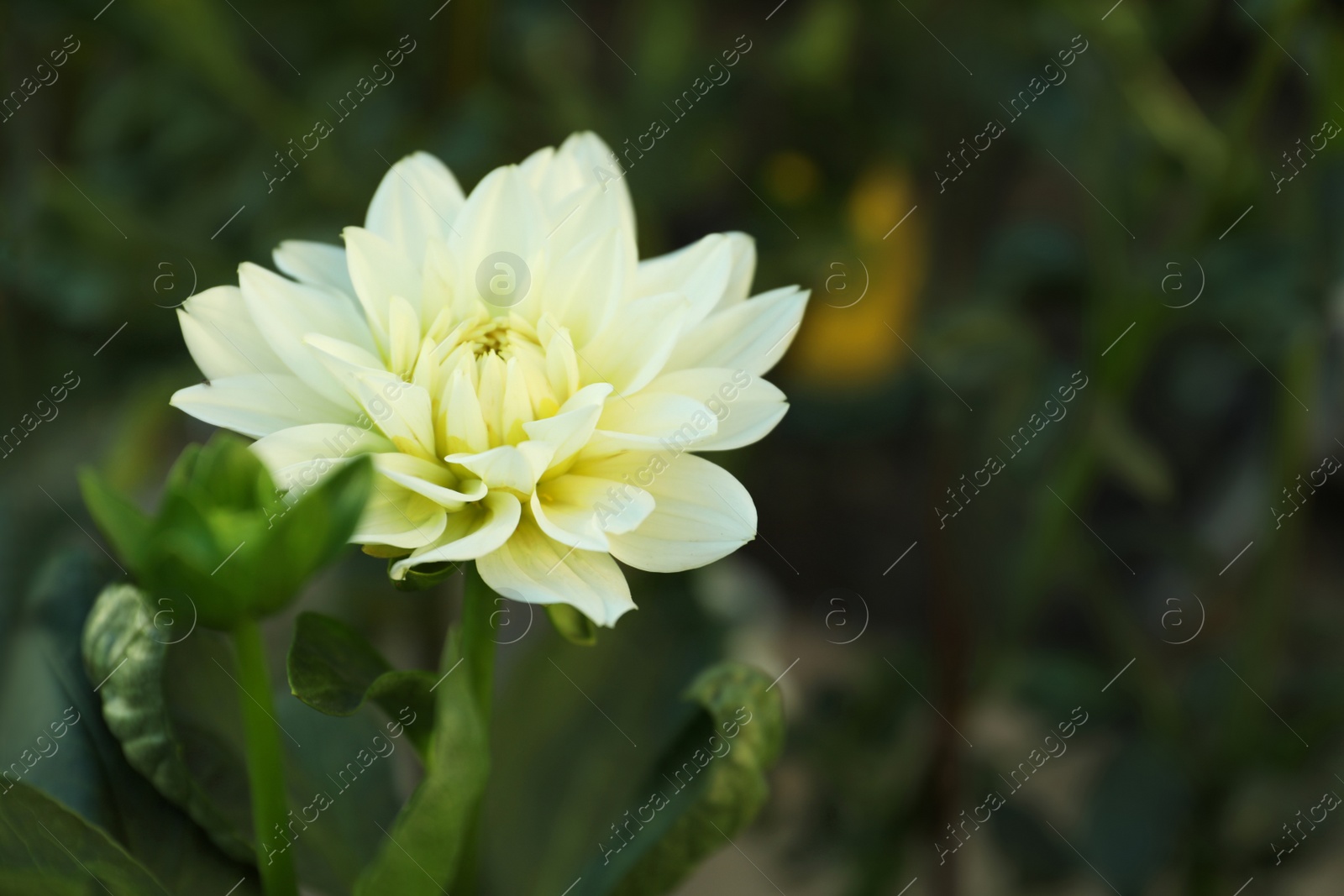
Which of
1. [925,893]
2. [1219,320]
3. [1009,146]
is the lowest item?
[925,893]

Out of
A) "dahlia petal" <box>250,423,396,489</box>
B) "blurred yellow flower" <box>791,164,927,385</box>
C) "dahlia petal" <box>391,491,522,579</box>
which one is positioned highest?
"dahlia petal" <box>250,423,396,489</box>

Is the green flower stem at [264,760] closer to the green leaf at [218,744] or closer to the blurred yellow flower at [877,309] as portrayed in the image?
the green leaf at [218,744]

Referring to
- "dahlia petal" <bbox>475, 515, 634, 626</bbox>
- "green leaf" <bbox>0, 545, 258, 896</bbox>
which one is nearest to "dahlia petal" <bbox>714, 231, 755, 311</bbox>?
"dahlia petal" <bbox>475, 515, 634, 626</bbox>

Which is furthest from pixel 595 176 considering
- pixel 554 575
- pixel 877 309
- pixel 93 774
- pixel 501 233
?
pixel 877 309

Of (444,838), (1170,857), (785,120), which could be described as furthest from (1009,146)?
(444,838)

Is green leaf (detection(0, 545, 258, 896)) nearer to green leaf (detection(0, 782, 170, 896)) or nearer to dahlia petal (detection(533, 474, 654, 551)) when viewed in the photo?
green leaf (detection(0, 782, 170, 896))

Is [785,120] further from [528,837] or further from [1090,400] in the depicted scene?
[528,837]
